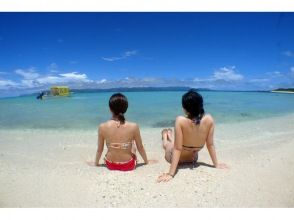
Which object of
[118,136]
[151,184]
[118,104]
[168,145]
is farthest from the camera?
[168,145]

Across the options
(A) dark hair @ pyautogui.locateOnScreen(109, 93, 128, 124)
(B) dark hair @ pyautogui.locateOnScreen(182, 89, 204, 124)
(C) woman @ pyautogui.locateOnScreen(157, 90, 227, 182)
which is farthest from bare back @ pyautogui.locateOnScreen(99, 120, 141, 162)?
(B) dark hair @ pyautogui.locateOnScreen(182, 89, 204, 124)

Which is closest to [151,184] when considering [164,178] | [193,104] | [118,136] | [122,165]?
[164,178]

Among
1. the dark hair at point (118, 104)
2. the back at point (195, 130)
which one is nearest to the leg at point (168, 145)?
the back at point (195, 130)

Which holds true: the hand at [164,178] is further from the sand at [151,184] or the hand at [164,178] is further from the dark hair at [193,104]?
the dark hair at [193,104]

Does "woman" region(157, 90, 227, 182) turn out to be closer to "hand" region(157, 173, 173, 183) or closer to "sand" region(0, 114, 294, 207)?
"hand" region(157, 173, 173, 183)

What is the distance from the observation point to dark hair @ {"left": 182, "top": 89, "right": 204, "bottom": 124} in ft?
11.4

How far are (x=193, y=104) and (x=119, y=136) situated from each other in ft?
3.12

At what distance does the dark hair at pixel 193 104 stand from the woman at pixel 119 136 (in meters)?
0.65

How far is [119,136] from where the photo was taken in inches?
148

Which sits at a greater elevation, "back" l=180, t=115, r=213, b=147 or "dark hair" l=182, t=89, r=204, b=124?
"dark hair" l=182, t=89, r=204, b=124

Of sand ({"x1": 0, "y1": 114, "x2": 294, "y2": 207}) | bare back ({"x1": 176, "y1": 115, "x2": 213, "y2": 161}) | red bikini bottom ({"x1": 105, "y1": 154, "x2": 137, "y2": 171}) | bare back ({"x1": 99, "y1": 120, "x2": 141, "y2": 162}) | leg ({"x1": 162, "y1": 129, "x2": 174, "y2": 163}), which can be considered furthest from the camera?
leg ({"x1": 162, "y1": 129, "x2": 174, "y2": 163})

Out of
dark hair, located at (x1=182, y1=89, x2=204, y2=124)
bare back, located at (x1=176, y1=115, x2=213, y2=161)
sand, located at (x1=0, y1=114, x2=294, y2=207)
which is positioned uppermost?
dark hair, located at (x1=182, y1=89, x2=204, y2=124)

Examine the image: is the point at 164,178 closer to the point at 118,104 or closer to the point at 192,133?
the point at 192,133
